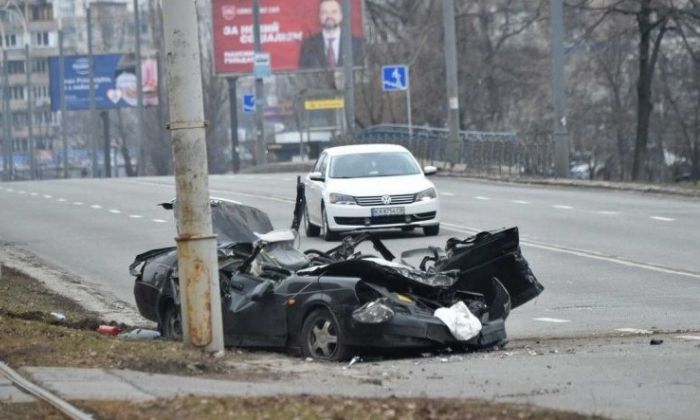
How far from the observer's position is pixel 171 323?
42.9 ft

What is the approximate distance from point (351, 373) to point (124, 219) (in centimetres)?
1909

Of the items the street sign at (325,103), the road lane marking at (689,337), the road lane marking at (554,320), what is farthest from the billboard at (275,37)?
the road lane marking at (689,337)

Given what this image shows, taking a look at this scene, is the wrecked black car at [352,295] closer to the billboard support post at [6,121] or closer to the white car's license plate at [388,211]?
the white car's license plate at [388,211]

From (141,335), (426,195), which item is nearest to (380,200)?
(426,195)

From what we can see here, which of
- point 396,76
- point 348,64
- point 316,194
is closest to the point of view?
point 316,194

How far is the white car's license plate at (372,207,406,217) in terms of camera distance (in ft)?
77.2

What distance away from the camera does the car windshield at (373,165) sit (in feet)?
81.7

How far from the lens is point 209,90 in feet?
306

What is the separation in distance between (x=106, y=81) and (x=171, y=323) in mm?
71969

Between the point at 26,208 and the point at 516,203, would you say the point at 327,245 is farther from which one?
the point at 26,208

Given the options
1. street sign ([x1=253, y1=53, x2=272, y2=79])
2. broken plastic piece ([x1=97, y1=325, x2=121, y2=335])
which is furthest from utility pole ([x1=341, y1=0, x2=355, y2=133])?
broken plastic piece ([x1=97, y1=325, x2=121, y2=335])

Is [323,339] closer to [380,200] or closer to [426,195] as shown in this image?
[380,200]

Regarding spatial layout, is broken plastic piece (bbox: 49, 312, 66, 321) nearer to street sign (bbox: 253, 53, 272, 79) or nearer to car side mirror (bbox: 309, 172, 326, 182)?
car side mirror (bbox: 309, 172, 326, 182)

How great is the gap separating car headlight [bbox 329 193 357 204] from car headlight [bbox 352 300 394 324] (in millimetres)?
12401
